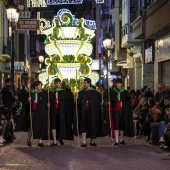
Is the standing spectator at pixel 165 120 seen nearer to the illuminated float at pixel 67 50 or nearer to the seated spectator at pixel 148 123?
the seated spectator at pixel 148 123

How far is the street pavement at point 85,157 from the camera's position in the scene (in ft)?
37.9

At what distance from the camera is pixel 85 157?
512 inches

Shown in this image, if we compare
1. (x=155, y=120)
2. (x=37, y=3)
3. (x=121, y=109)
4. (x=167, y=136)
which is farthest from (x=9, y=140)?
(x=37, y=3)

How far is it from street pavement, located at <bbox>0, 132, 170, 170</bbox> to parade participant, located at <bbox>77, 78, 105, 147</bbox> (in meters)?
0.47

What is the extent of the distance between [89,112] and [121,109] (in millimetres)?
1015

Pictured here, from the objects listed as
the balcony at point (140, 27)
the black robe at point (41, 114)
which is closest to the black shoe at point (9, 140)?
the black robe at point (41, 114)

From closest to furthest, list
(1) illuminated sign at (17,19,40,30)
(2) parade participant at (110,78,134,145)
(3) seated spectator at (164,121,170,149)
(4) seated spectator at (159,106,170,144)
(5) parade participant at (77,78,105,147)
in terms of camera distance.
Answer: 1. (3) seated spectator at (164,121,170,149)
2. (4) seated spectator at (159,106,170,144)
3. (5) parade participant at (77,78,105,147)
4. (2) parade participant at (110,78,134,145)
5. (1) illuminated sign at (17,19,40,30)

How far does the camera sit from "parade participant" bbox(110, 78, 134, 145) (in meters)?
15.9

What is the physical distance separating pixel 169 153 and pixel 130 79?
976 inches

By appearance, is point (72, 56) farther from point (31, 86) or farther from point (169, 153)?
point (169, 153)

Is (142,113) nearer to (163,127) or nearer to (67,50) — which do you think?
(163,127)

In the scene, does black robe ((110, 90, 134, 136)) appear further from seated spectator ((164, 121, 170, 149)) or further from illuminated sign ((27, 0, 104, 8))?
illuminated sign ((27, 0, 104, 8))

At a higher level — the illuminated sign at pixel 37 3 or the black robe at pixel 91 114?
the illuminated sign at pixel 37 3

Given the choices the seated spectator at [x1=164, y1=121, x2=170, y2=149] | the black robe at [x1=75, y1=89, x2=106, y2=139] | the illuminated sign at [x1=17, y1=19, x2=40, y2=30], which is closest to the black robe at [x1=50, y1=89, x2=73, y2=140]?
the black robe at [x1=75, y1=89, x2=106, y2=139]
